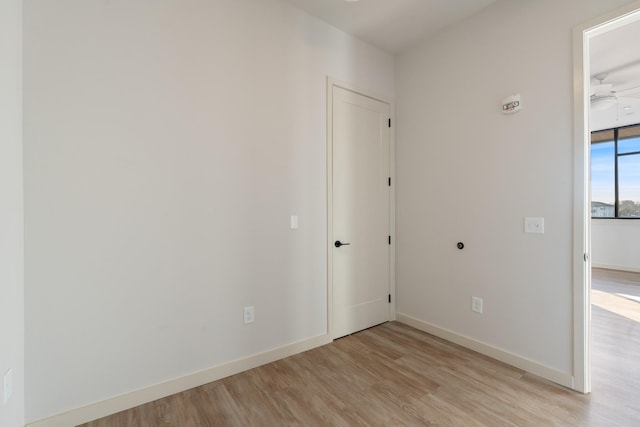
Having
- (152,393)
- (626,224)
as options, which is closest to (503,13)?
(152,393)

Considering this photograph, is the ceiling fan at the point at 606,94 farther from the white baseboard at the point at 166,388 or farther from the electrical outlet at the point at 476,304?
the white baseboard at the point at 166,388

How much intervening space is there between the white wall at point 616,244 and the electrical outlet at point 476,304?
5.53m

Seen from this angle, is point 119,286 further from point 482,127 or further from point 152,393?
point 482,127

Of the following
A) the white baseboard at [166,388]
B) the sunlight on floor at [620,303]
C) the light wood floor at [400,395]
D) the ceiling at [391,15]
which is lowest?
the light wood floor at [400,395]

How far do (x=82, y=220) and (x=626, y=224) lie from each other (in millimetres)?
8524

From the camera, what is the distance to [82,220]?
67.4 inches

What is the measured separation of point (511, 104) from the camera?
2.37 meters

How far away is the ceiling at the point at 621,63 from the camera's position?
2.80 metres

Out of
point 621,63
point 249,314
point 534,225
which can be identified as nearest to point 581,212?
point 534,225

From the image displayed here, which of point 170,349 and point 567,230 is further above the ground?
point 567,230

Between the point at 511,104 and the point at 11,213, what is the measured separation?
11.2 feet

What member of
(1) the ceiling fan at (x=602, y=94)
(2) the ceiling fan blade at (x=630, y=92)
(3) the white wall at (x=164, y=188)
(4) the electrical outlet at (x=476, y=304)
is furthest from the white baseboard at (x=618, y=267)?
(3) the white wall at (x=164, y=188)

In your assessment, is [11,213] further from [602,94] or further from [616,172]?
[616,172]

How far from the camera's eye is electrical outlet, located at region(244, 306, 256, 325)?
2.31 m
